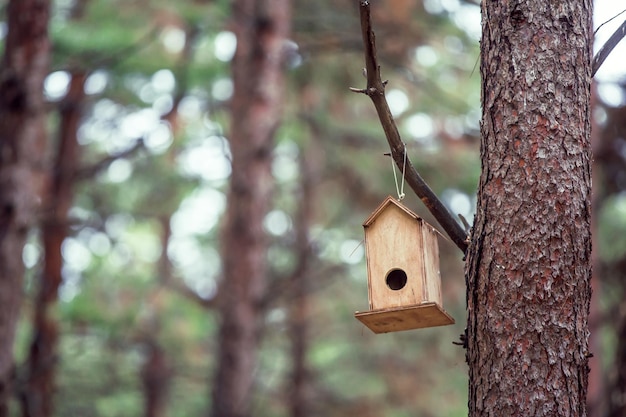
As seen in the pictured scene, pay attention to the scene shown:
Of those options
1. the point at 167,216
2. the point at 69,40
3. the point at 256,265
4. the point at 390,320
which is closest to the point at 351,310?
the point at 167,216

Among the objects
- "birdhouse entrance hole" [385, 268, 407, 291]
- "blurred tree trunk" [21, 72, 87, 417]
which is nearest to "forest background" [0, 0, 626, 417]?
"blurred tree trunk" [21, 72, 87, 417]

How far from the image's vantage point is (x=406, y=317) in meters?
3.46

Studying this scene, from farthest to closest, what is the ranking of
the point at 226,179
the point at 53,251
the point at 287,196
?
the point at 287,196 < the point at 226,179 < the point at 53,251

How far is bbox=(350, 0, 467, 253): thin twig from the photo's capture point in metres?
2.87

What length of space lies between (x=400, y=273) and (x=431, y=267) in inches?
6.0

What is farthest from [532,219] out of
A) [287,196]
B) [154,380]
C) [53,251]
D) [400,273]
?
[287,196]

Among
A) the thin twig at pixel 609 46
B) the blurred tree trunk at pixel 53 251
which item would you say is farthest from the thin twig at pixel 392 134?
the blurred tree trunk at pixel 53 251

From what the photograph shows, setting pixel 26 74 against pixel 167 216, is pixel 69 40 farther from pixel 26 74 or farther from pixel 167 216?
pixel 167 216

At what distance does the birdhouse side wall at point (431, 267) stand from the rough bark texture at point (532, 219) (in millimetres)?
497

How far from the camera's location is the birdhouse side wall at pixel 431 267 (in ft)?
11.3

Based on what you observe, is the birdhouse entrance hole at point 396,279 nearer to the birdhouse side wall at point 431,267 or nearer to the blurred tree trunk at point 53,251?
the birdhouse side wall at point 431,267

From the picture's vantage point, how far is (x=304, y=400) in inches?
529

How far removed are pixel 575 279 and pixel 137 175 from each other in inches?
536

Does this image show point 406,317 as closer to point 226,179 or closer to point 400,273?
point 400,273
